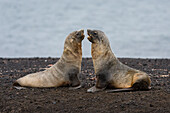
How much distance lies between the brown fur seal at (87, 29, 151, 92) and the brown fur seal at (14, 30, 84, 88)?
2.14ft

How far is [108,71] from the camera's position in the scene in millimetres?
8805

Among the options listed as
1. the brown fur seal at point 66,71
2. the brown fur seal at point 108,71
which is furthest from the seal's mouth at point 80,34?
the brown fur seal at point 108,71

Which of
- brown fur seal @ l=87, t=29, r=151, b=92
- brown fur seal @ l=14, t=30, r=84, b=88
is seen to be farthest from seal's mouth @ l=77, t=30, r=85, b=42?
brown fur seal @ l=87, t=29, r=151, b=92

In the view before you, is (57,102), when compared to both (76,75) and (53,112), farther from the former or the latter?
(76,75)

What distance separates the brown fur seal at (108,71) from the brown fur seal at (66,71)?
0.65 metres

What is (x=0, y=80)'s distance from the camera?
11281 millimetres

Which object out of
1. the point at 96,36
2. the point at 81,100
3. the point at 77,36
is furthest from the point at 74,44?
the point at 81,100

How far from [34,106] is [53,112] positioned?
0.64 m

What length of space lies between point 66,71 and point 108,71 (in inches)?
55.8

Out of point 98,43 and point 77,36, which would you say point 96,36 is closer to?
point 98,43

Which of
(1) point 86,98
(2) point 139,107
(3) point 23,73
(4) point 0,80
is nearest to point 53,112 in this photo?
(1) point 86,98

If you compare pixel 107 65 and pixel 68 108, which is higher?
pixel 107 65

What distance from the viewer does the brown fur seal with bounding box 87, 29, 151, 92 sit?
8.69 metres

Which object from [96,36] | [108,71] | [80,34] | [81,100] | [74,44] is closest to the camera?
[81,100]
